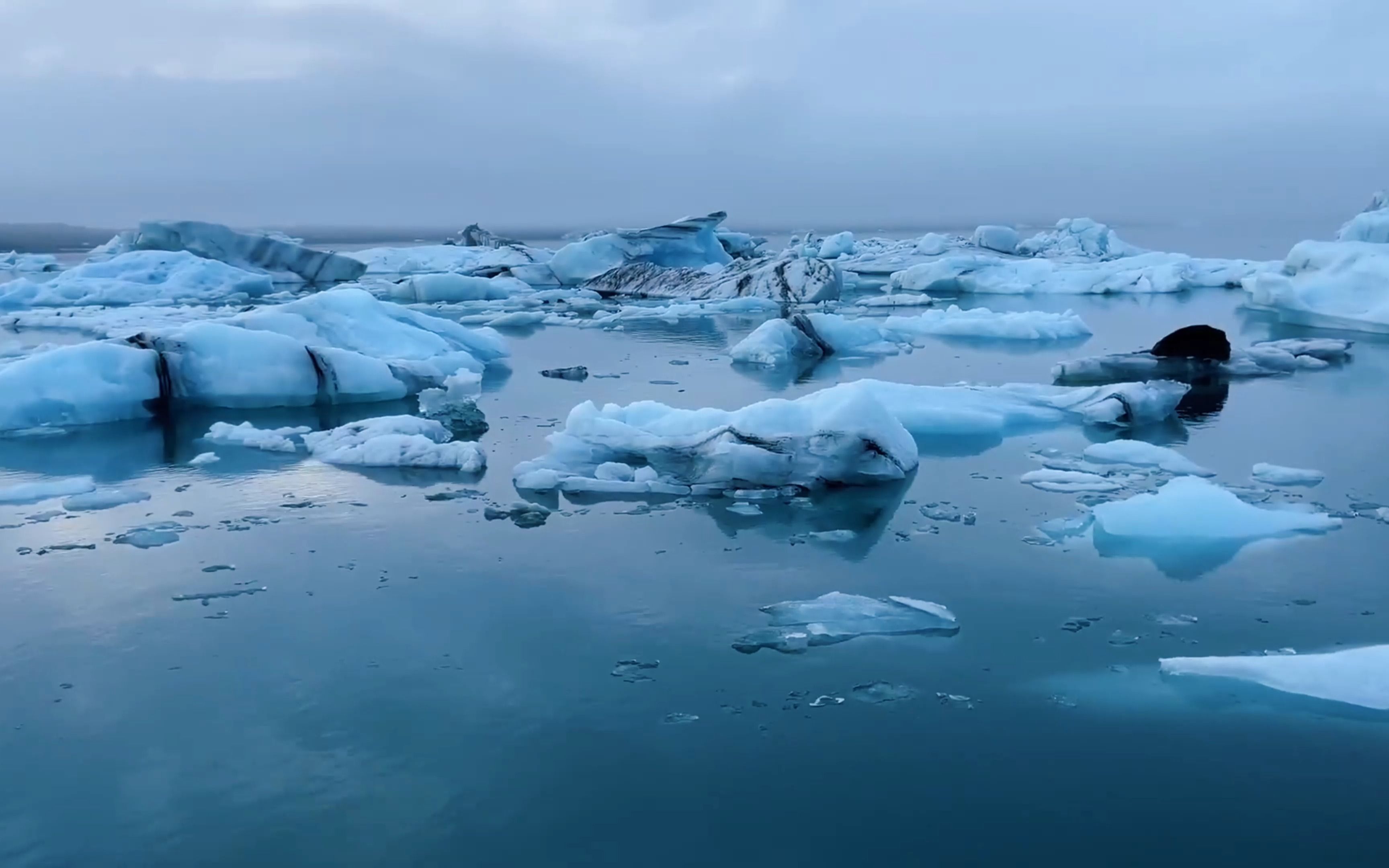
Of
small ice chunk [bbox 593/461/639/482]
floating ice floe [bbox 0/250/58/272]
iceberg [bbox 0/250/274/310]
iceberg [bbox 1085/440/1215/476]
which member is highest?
iceberg [bbox 1085/440/1215/476]

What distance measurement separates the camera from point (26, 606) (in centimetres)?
453

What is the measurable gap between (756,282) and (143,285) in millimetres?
11828

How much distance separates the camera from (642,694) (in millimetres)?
3779

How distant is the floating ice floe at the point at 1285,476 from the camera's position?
666cm

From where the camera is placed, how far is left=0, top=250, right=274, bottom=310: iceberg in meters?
19.7

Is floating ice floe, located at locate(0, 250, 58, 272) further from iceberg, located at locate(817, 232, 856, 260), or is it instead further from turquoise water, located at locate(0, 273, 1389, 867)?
turquoise water, located at locate(0, 273, 1389, 867)

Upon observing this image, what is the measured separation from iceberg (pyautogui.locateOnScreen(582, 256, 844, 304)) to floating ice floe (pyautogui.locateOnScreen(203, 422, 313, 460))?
1330 cm

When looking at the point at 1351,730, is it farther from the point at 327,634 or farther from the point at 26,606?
the point at 26,606

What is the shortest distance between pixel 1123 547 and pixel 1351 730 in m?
1.93

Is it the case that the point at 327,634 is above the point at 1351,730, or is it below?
below

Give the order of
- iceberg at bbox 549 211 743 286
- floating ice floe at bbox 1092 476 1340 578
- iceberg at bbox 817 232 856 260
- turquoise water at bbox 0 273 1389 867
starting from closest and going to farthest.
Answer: turquoise water at bbox 0 273 1389 867
floating ice floe at bbox 1092 476 1340 578
iceberg at bbox 549 211 743 286
iceberg at bbox 817 232 856 260

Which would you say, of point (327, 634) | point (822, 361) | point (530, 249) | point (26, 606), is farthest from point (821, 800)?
point (530, 249)

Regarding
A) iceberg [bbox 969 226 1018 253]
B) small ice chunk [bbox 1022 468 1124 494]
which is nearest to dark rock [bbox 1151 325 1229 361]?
small ice chunk [bbox 1022 468 1124 494]

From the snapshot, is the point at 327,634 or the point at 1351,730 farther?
the point at 327,634
